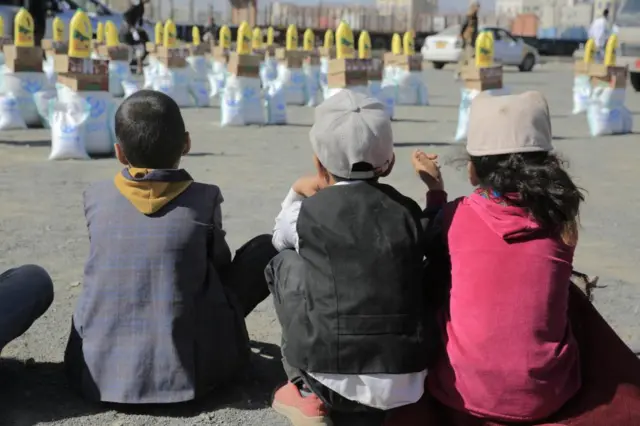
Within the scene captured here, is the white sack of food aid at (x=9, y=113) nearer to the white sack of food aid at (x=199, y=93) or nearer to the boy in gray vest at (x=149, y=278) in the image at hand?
the white sack of food aid at (x=199, y=93)

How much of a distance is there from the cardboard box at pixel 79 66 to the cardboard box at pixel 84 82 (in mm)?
38

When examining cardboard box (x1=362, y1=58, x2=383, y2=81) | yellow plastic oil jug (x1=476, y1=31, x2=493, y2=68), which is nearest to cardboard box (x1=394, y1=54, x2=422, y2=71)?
cardboard box (x1=362, y1=58, x2=383, y2=81)

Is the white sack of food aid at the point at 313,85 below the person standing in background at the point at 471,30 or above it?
below

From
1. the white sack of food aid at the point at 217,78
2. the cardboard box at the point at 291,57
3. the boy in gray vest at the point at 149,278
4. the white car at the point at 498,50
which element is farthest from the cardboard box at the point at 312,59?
the boy in gray vest at the point at 149,278

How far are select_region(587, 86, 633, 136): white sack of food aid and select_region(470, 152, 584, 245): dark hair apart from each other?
8.99m

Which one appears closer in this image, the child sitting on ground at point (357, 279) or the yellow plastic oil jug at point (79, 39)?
the child sitting on ground at point (357, 279)

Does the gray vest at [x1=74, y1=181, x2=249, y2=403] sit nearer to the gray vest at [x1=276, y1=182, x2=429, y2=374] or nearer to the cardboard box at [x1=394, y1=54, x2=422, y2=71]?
the gray vest at [x1=276, y1=182, x2=429, y2=374]

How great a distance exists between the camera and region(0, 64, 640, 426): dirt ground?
3080mm

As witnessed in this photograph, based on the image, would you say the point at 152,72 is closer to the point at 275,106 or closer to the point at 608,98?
the point at 275,106

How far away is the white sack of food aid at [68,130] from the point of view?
8375 mm

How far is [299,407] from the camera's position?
2912mm

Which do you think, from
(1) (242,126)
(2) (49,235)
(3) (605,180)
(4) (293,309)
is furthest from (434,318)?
(1) (242,126)

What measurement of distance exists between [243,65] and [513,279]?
8817 mm

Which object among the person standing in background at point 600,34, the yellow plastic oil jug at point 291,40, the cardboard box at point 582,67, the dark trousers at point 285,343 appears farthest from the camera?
the person standing in background at point 600,34
